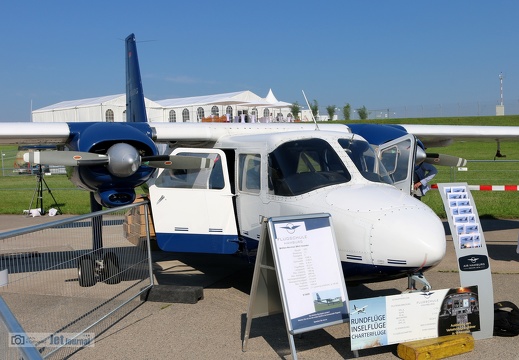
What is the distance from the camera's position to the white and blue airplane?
5789 mm

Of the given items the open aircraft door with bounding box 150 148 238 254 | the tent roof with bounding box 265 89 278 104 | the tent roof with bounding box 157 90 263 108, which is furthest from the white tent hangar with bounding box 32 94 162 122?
the open aircraft door with bounding box 150 148 238 254

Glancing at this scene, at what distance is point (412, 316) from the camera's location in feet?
18.3

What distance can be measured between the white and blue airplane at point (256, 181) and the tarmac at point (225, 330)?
0.78 metres

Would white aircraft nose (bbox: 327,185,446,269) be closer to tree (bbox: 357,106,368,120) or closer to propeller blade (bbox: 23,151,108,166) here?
propeller blade (bbox: 23,151,108,166)

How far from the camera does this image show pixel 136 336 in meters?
6.26

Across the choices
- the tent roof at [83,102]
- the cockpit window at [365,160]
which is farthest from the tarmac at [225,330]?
the tent roof at [83,102]

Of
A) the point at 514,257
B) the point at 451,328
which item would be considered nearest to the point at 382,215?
the point at 451,328

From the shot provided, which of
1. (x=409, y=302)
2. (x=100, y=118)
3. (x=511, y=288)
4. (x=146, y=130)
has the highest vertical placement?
(x=100, y=118)

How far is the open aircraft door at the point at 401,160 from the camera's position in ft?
24.5

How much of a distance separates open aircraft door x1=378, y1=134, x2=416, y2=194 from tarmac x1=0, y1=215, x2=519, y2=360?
1638 millimetres

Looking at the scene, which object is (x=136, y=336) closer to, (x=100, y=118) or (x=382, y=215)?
(x=382, y=215)

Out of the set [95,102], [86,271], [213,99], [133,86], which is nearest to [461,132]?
[133,86]

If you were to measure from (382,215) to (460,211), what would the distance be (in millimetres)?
1004

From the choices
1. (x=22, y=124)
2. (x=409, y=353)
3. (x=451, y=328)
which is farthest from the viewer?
(x=22, y=124)
